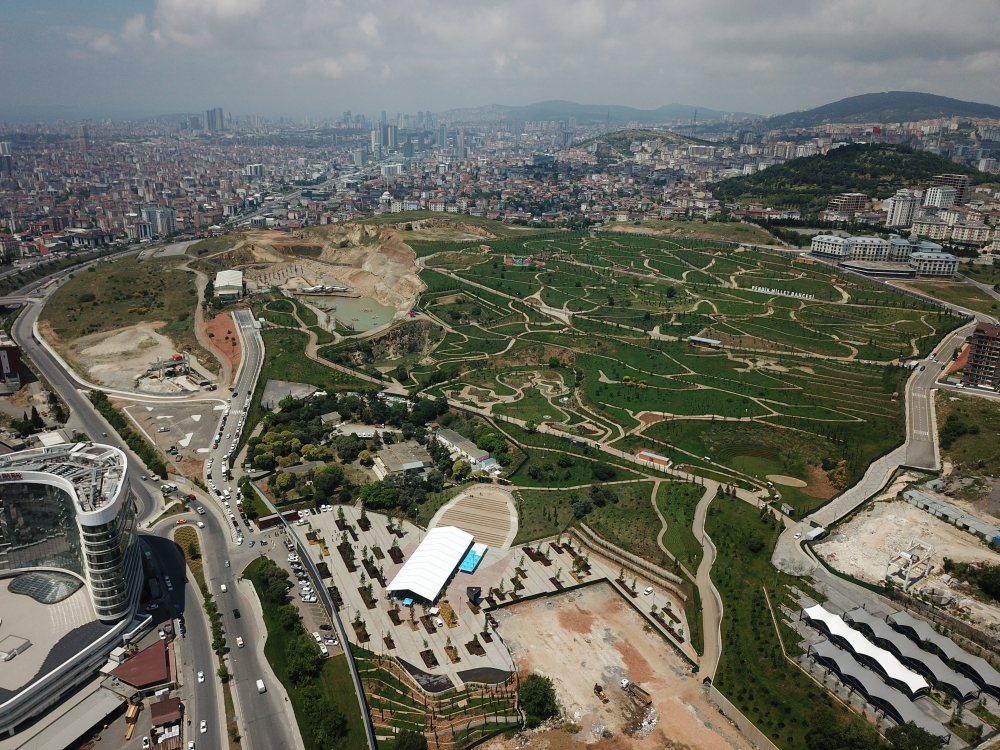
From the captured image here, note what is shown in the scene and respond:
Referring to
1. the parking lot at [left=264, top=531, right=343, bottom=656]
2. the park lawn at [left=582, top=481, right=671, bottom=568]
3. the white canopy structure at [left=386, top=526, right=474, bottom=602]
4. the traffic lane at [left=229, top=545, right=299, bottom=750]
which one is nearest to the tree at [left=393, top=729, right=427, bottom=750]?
the traffic lane at [left=229, top=545, right=299, bottom=750]

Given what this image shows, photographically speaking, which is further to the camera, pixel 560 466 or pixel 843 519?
pixel 560 466

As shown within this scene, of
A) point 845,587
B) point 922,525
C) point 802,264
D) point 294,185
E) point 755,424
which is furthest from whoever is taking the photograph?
point 294,185

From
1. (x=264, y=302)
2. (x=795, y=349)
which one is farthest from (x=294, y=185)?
(x=795, y=349)

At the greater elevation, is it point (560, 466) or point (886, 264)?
point (886, 264)

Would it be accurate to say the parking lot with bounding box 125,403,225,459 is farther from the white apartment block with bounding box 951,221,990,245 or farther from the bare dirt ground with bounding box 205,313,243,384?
the white apartment block with bounding box 951,221,990,245

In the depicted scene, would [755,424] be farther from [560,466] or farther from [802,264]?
[802,264]

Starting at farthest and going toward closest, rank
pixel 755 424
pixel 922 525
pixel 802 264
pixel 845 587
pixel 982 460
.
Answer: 1. pixel 802 264
2. pixel 755 424
3. pixel 982 460
4. pixel 922 525
5. pixel 845 587

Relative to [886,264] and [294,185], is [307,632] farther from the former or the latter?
[294,185]

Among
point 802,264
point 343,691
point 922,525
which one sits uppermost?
point 802,264
